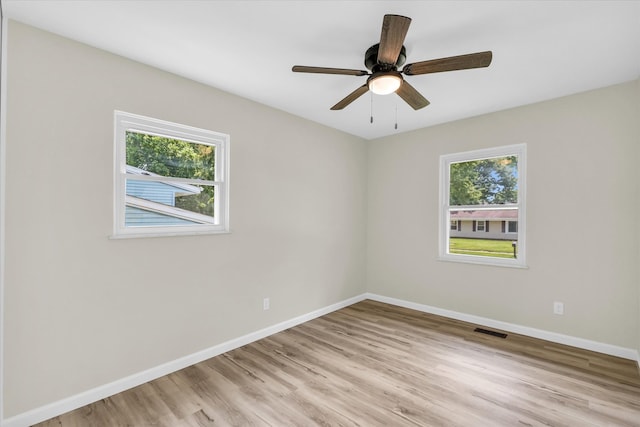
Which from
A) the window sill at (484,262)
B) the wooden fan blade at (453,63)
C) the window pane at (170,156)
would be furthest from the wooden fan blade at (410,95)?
the window sill at (484,262)

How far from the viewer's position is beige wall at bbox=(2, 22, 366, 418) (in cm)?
187

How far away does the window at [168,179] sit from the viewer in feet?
7.60

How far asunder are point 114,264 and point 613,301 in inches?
172

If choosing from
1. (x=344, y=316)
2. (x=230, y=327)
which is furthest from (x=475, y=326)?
(x=230, y=327)

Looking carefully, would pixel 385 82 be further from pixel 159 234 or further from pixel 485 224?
pixel 485 224

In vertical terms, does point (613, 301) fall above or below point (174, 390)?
above

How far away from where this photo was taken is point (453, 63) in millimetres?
1822

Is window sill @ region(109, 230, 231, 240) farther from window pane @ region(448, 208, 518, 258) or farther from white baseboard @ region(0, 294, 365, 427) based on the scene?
window pane @ region(448, 208, 518, 258)

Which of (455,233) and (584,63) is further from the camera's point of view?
(455,233)

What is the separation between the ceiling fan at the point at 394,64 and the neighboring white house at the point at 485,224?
1.98 m

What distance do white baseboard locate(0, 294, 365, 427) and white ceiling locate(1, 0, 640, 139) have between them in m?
2.46

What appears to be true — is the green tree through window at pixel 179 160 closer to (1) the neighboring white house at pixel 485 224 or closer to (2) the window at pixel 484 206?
(2) the window at pixel 484 206

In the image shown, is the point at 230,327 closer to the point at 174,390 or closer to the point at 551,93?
the point at 174,390

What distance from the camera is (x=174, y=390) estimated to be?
2.25 metres
